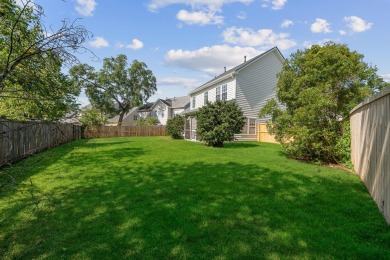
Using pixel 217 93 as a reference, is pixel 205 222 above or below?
below

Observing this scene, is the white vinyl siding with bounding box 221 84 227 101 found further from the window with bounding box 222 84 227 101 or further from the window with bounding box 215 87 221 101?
the window with bounding box 215 87 221 101

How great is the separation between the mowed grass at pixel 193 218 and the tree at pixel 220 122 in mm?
7930

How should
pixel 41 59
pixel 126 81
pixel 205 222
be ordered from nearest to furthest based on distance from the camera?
pixel 41 59 < pixel 205 222 < pixel 126 81

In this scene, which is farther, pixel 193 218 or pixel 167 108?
pixel 167 108

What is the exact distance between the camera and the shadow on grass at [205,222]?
10.5 feet

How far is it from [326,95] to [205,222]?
8271 mm

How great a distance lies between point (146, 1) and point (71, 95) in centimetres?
930

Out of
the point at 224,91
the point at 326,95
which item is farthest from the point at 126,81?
the point at 326,95

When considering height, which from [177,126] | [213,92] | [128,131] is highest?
[213,92]

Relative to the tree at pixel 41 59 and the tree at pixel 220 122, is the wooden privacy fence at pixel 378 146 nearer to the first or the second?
the tree at pixel 41 59

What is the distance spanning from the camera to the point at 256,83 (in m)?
20.7

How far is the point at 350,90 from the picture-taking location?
9.85 meters

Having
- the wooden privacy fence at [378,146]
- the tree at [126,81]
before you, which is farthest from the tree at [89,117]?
the tree at [126,81]

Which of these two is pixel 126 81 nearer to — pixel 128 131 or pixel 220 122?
pixel 128 131
